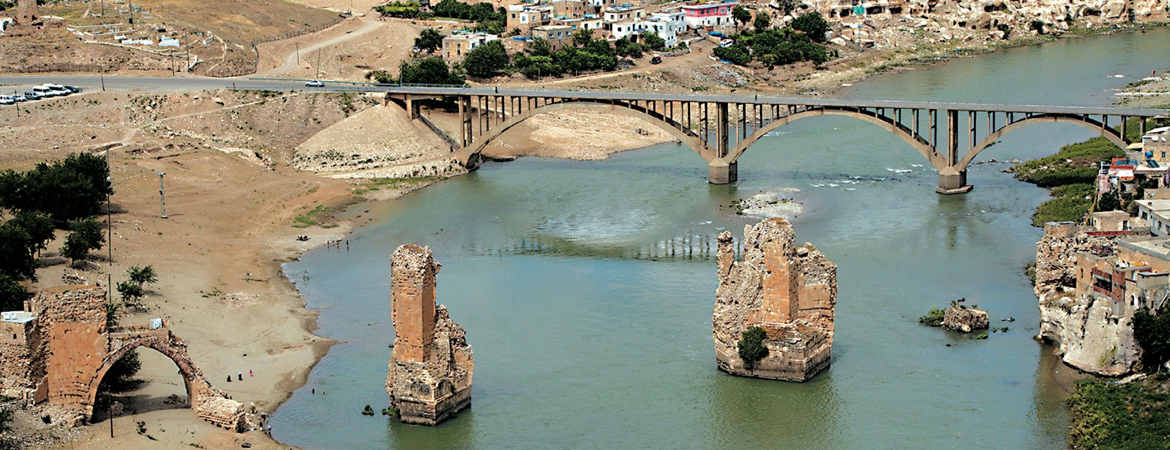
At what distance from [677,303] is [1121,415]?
76.2 feet

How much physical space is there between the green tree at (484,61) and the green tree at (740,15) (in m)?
39.3

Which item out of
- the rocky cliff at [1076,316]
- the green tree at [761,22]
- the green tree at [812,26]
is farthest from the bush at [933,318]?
the green tree at [812,26]

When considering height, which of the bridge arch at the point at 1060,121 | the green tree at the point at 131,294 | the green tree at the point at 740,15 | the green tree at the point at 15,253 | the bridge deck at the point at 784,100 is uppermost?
the green tree at the point at 740,15

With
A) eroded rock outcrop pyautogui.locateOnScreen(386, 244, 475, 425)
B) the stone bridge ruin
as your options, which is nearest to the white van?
the stone bridge ruin

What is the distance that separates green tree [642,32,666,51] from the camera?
152750 millimetres

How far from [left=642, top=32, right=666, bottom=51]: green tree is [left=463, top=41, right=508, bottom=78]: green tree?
737 inches

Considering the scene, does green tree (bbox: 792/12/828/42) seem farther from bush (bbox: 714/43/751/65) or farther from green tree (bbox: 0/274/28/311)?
green tree (bbox: 0/274/28/311)

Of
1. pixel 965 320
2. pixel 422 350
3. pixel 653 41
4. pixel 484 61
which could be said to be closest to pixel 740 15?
pixel 653 41

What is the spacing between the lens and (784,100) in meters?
104

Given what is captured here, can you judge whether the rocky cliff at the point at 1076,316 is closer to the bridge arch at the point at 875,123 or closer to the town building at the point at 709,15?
the bridge arch at the point at 875,123

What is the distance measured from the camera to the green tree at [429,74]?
416 feet

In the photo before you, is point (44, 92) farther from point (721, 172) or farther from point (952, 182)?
point (952, 182)

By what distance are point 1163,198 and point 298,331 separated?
38.4 metres

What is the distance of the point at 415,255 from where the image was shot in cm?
5369
